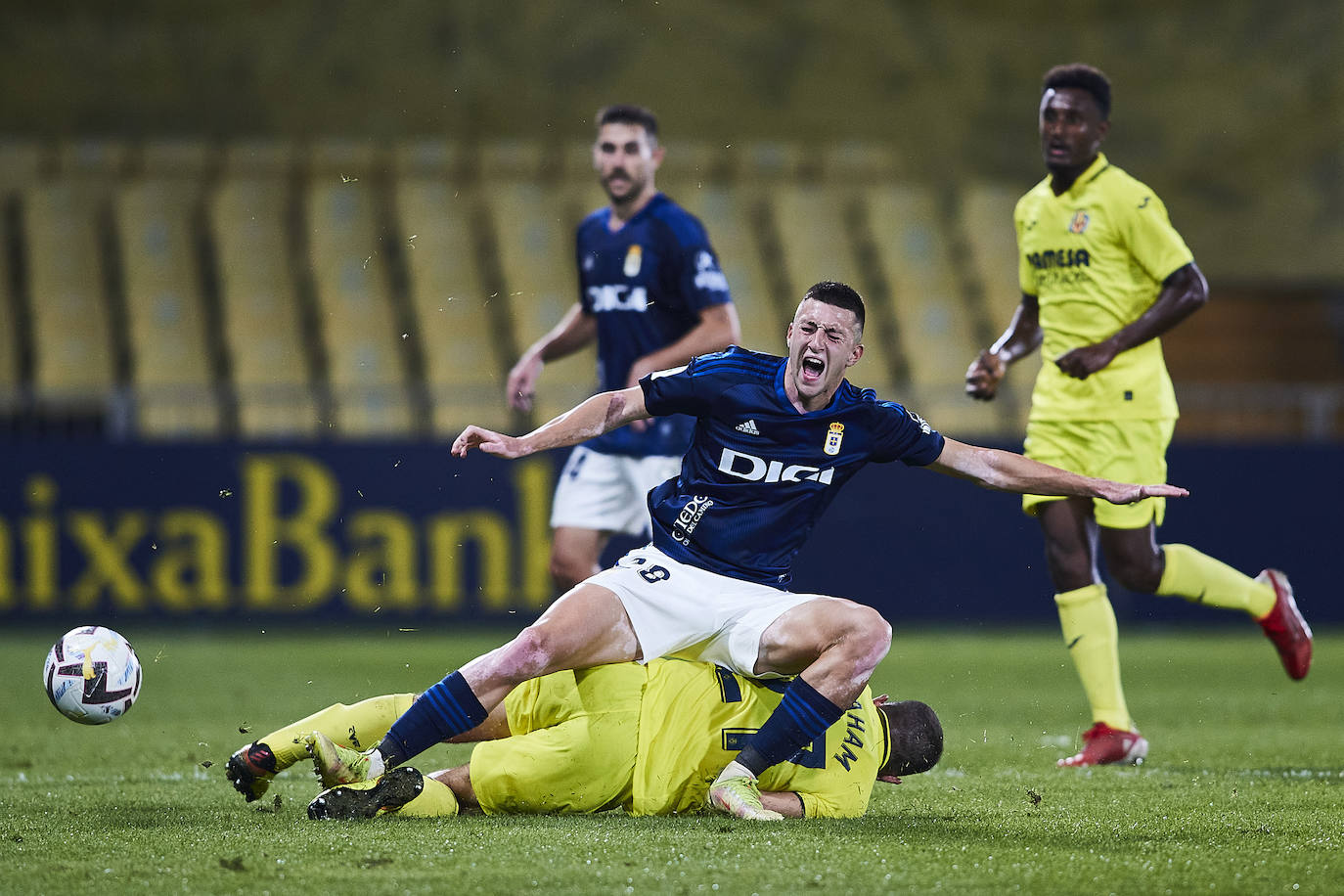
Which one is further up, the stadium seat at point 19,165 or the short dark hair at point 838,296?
the stadium seat at point 19,165

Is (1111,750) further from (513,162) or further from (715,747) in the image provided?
(513,162)

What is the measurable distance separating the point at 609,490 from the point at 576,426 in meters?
1.93

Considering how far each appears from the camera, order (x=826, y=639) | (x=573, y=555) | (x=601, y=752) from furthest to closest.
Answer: (x=573, y=555) → (x=826, y=639) → (x=601, y=752)

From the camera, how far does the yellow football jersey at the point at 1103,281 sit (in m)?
5.94

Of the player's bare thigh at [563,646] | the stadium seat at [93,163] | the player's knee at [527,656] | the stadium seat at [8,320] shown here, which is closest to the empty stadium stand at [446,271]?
the stadium seat at [93,163]

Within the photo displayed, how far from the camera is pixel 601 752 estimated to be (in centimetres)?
427

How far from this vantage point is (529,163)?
1405cm

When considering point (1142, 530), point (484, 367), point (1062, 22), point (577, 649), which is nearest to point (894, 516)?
point (484, 367)

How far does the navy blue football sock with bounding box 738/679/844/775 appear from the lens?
4258 millimetres

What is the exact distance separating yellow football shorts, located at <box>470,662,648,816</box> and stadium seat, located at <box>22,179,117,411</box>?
8857 millimetres

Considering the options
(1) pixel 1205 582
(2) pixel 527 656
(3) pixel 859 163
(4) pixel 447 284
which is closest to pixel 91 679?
(2) pixel 527 656

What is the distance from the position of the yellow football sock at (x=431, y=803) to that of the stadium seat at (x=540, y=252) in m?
8.70

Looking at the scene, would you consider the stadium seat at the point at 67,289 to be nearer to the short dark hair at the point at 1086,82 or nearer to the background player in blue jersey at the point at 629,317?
the background player in blue jersey at the point at 629,317

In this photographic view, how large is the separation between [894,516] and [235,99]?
22.2 feet
